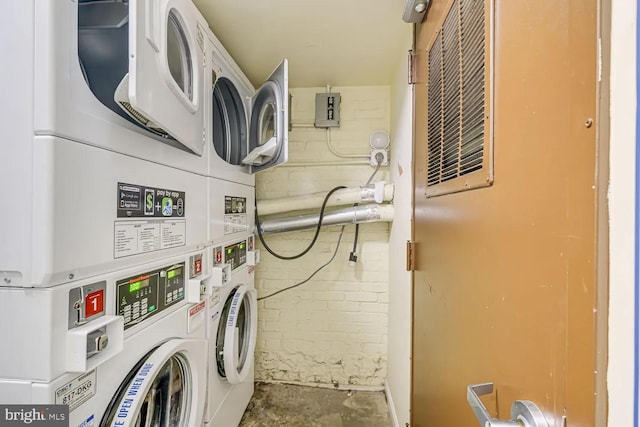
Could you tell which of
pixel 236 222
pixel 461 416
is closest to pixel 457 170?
pixel 461 416

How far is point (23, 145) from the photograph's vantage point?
23.5 inches

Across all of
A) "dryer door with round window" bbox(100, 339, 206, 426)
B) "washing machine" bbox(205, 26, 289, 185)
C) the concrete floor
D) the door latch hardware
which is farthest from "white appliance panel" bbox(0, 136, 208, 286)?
the concrete floor

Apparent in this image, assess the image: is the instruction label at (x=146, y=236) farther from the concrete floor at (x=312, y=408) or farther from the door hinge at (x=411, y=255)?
the concrete floor at (x=312, y=408)

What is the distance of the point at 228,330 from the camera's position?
56.1 inches

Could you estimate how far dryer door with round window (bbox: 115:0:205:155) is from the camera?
0.69 metres

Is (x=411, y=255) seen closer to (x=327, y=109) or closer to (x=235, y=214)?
(x=235, y=214)

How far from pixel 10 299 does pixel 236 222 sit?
1087mm

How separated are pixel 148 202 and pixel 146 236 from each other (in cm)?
10

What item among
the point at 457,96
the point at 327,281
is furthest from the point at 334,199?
the point at 457,96

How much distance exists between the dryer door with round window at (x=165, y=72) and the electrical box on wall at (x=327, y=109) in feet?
3.62

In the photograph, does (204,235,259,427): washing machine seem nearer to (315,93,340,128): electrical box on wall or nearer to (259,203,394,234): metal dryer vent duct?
(259,203,394,234): metal dryer vent duct

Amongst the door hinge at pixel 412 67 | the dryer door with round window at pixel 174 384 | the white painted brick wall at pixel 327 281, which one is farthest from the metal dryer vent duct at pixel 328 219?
the dryer door with round window at pixel 174 384

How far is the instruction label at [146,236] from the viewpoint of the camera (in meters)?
0.79

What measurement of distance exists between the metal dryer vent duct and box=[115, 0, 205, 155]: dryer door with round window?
94 centimetres
